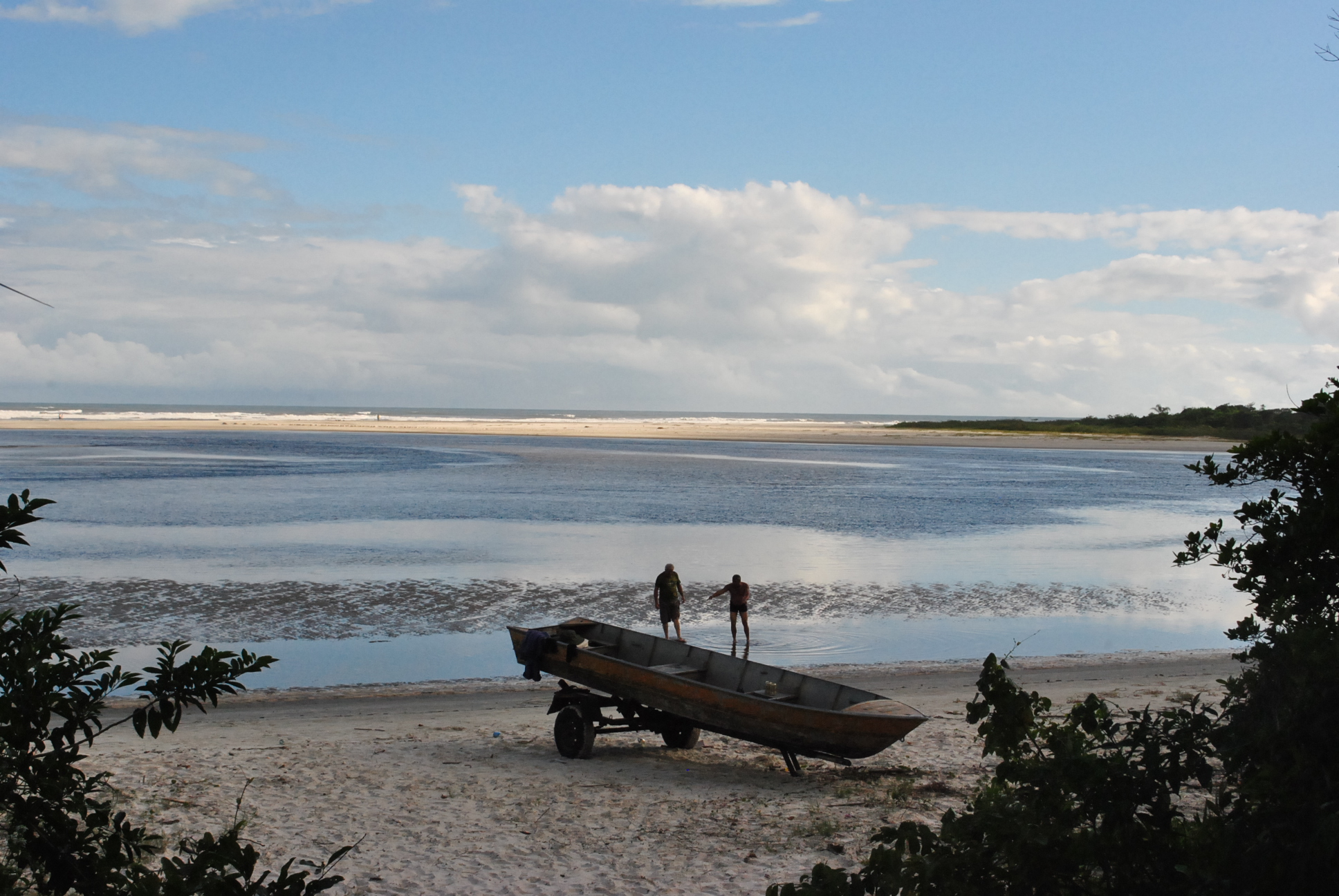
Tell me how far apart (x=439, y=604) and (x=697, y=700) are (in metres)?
9.93

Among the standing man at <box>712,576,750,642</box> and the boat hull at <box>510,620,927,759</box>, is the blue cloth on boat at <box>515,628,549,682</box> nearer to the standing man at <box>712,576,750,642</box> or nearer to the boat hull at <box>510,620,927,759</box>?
the boat hull at <box>510,620,927,759</box>

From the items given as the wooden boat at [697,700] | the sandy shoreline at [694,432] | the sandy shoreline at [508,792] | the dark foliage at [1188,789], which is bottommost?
the sandy shoreline at [508,792]

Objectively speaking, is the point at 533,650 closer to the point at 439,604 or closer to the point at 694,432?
the point at 439,604

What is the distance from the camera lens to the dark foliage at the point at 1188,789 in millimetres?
3172

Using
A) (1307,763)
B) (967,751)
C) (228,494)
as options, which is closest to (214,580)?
(967,751)

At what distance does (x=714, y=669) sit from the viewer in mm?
10570

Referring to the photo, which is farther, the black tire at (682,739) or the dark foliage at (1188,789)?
the black tire at (682,739)

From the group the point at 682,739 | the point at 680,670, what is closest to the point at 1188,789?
the point at 680,670

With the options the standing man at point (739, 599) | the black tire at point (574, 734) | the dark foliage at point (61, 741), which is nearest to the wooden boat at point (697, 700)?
the black tire at point (574, 734)

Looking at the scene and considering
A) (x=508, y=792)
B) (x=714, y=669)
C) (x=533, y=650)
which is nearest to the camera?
(x=508, y=792)

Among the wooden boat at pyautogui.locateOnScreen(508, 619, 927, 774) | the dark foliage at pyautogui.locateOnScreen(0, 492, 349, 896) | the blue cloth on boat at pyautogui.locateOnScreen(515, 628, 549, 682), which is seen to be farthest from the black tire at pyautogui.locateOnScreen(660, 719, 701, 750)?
the dark foliage at pyautogui.locateOnScreen(0, 492, 349, 896)

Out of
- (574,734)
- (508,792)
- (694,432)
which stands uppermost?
(694,432)

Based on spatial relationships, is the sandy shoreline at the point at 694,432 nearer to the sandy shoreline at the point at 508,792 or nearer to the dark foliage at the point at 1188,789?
the sandy shoreline at the point at 508,792

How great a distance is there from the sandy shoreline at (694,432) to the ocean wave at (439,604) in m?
62.5
